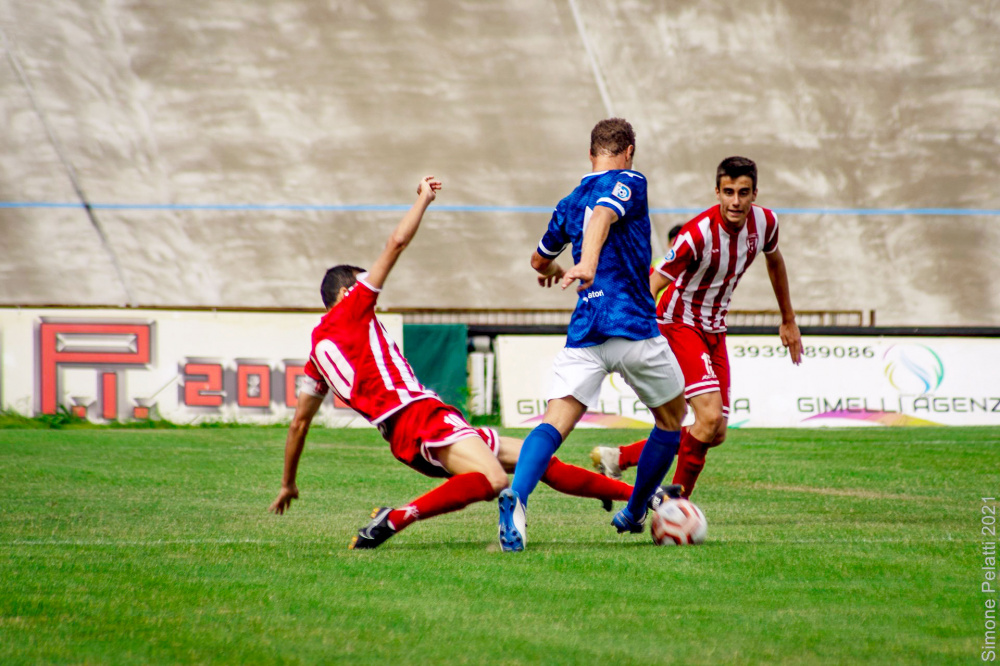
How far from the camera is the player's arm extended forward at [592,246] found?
4.82 metres

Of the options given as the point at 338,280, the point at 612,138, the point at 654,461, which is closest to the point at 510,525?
the point at 654,461

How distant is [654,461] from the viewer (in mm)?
5516

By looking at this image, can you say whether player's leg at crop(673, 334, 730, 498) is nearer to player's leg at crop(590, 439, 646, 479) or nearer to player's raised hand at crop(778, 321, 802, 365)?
player's raised hand at crop(778, 321, 802, 365)

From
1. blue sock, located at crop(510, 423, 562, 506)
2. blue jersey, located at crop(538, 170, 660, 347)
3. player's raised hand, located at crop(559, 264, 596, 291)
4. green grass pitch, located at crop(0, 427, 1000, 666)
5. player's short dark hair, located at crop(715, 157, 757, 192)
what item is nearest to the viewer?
green grass pitch, located at crop(0, 427, 1000, 666)

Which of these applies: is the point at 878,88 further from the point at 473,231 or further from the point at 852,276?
the point at 473,231

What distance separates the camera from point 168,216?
74.9 ft

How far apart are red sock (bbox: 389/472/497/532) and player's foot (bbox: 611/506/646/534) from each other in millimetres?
852

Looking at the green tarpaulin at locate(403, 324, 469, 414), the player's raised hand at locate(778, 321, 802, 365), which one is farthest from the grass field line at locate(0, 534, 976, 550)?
the green tarpaulin at locate(403, 324, 469, 414)

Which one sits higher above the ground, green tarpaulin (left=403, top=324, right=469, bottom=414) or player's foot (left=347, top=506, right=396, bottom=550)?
green tarpaulin (left=403, top=324, right=469, bottom=414)

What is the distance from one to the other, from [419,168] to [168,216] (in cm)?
495

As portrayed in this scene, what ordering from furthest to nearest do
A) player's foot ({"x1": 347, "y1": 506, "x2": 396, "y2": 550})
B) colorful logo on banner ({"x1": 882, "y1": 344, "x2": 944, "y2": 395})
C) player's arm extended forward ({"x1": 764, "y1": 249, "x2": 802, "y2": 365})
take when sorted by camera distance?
colorful logo on banner ({"x1": 882, "y1": 344, "x2": 944, "y2": 395})
player's arm extended forward ({"x1": 764, "y1": 249, "x2": 802, "y2": 365})
player's foot ({"x1": 347, "y1": 506, "x2": 396, "y2": 550})

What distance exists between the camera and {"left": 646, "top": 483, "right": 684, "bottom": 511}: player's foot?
5.61 metres

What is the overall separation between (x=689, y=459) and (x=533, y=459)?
1.67m

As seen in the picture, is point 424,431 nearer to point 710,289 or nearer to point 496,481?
point 496,481
